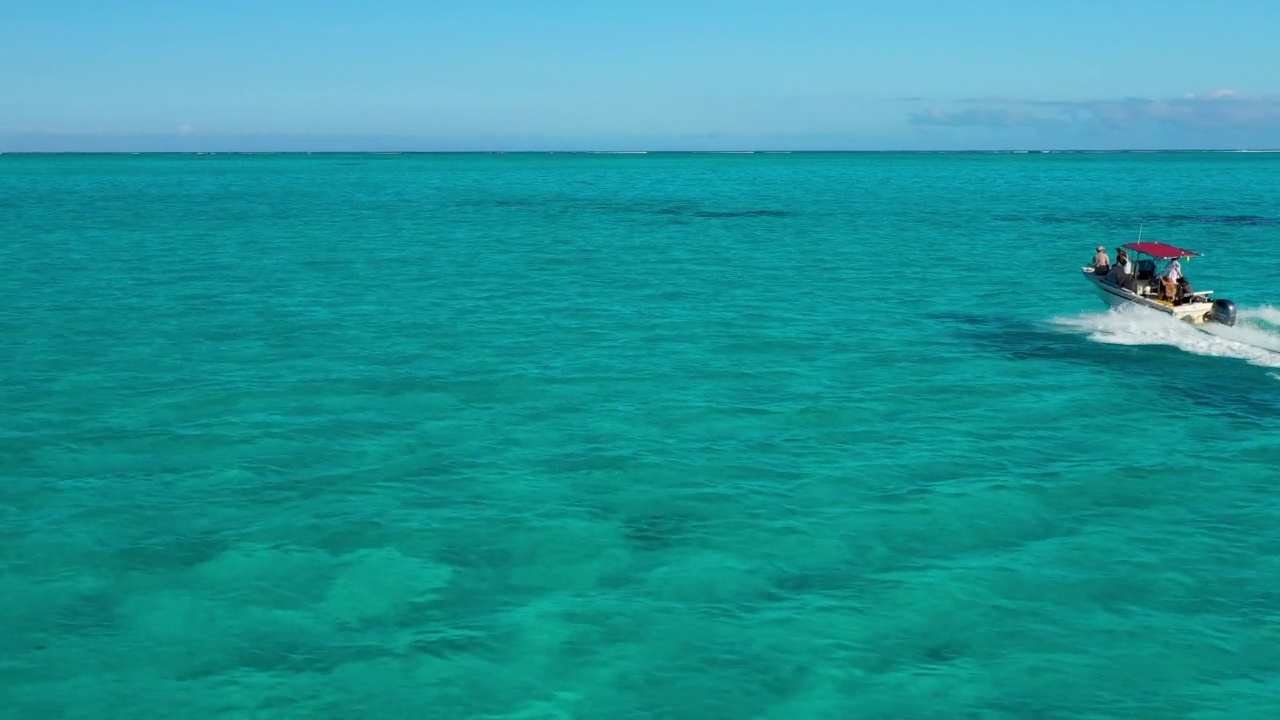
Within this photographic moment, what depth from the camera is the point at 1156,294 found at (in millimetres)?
36969

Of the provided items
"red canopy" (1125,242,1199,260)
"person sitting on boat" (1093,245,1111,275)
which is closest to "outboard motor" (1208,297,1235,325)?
"red canopy" (1125,242,1199,260)

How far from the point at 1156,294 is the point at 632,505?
24184 mm

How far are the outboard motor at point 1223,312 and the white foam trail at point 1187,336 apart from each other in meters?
0.27

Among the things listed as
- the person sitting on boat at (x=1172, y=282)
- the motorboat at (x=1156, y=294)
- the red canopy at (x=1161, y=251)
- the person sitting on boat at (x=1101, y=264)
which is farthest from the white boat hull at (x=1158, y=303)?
the red canopy at (x=1161, y=251)

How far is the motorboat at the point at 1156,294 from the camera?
3550 centimetres

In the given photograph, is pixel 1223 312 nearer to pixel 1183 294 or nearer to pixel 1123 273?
pixel 1183 294

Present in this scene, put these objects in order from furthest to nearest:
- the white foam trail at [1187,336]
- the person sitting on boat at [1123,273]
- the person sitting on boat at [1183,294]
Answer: the person sitting on boat at [1123,273], the person sitting on boat at [1183,294], the white foam trail at [1187,336]

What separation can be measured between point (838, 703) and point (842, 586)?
136 inches

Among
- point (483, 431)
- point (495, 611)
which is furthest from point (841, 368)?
point (495, 611)

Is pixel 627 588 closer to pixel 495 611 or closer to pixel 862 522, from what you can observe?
pixel 495 611

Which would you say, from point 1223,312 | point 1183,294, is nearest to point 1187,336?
point 1223,312

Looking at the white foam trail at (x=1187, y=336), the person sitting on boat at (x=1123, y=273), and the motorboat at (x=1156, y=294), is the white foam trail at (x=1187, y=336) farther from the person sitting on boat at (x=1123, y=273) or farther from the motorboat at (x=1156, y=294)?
the person sitting on boat at (x=1123, y=273)

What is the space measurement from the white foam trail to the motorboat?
0.28m

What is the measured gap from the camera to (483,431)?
25875 mm
